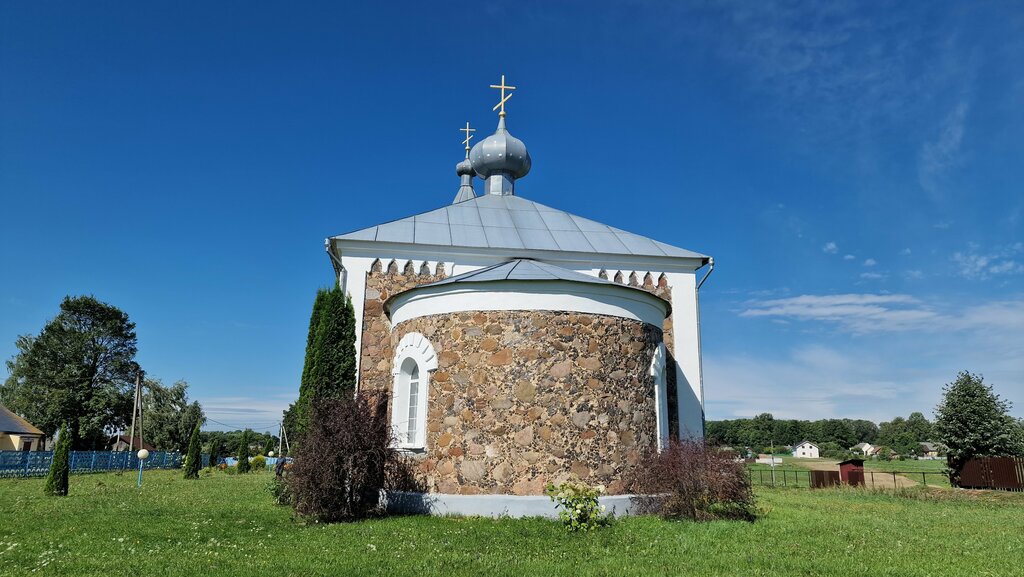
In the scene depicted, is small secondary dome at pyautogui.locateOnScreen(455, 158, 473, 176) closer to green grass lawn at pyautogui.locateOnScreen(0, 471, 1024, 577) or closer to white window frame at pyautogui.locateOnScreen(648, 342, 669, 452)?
white window frame at pyautogui.locateOnScreen(648, 342, 669, 452)

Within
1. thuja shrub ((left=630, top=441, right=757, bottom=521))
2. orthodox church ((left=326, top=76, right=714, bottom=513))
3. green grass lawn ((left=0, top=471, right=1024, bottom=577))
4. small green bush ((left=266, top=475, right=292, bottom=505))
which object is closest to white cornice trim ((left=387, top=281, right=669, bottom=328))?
orthodox church ((left=326, top=76, right=714, bottom=513))

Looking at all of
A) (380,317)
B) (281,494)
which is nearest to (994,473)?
(380,317)

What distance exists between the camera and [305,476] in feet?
32.2

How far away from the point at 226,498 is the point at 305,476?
20.2 feet

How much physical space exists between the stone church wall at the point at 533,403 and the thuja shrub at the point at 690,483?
1.41 ft

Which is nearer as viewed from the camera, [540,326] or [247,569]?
[247,569]

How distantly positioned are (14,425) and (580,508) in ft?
117

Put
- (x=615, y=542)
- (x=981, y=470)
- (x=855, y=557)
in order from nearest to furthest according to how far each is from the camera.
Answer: (x=855, y=557) → (x=615, y=542) → (x=981, y=470)

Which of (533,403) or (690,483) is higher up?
(533,403)

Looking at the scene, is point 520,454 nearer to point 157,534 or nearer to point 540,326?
point 540,326

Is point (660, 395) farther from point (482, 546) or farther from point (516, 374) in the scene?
point (482, 546)

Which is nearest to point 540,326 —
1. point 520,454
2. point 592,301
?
point 592,301

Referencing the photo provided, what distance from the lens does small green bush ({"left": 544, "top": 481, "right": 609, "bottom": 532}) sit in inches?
348

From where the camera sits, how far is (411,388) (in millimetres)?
11625
